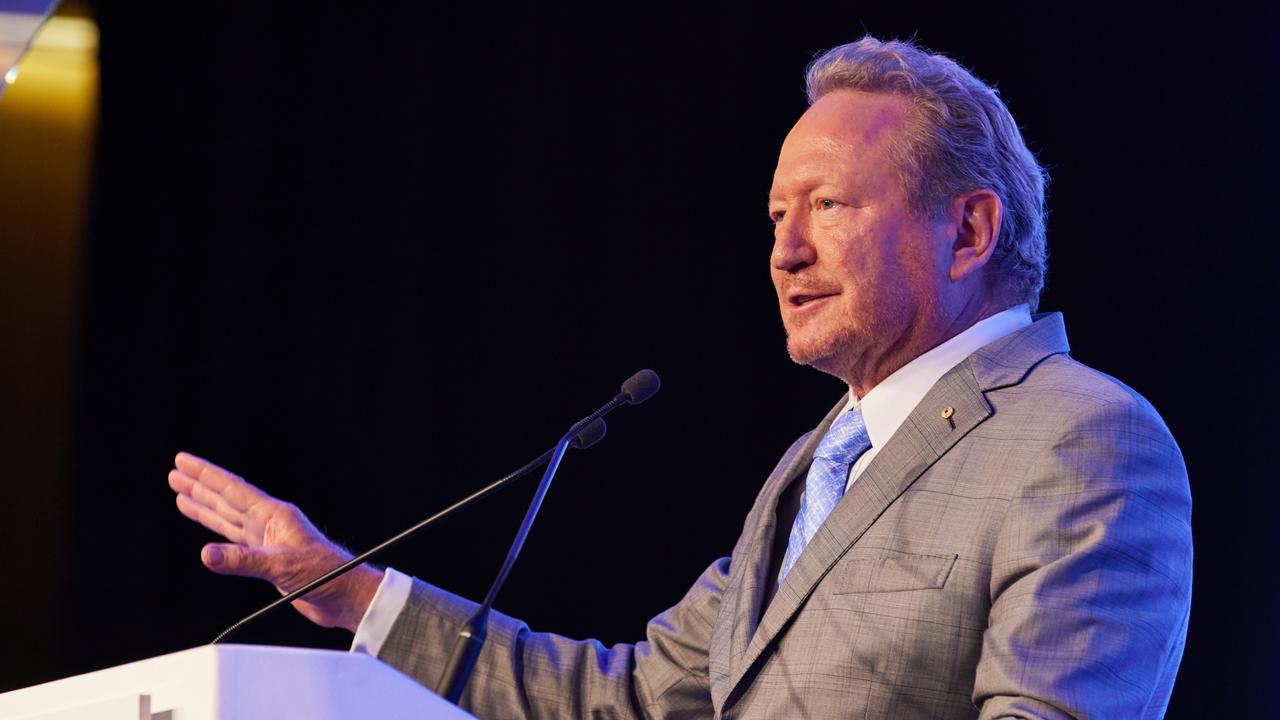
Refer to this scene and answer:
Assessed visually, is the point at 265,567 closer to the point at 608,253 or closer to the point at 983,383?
the point at 983,383

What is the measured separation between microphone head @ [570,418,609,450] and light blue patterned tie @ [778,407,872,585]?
0.33m

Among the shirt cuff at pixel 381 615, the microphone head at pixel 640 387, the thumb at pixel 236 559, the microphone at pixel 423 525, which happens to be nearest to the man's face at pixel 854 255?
the microphone head at pixel 640 387

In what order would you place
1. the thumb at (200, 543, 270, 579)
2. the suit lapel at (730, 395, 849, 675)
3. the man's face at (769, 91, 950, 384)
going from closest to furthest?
the thumb at (200, 543, 270, 579), the suit lapel at (730, 395, 849, 675), the man's face at (769, 91, 950, 384)

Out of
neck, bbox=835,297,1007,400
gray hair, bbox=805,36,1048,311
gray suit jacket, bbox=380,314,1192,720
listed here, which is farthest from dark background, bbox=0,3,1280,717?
gray suit jacket, bbox=380,314,1192,720

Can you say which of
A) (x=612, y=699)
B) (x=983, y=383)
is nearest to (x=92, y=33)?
(x=612, y=699)

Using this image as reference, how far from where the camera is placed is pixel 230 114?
3.25 m

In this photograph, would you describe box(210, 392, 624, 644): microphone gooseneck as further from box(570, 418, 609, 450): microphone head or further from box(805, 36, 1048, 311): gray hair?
box(805, 36, 1048, 311): gray hair

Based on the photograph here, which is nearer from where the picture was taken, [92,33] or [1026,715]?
[1026,715]

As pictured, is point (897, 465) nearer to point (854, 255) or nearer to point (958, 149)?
point (854, 255)

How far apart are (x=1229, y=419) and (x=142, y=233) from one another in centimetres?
252

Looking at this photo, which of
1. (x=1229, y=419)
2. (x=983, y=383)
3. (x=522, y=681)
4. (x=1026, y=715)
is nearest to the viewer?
(x=1026, y=715)

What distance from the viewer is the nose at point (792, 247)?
6.70 feet

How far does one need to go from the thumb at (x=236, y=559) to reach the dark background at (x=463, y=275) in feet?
4.52

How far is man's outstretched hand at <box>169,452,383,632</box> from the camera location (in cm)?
195
